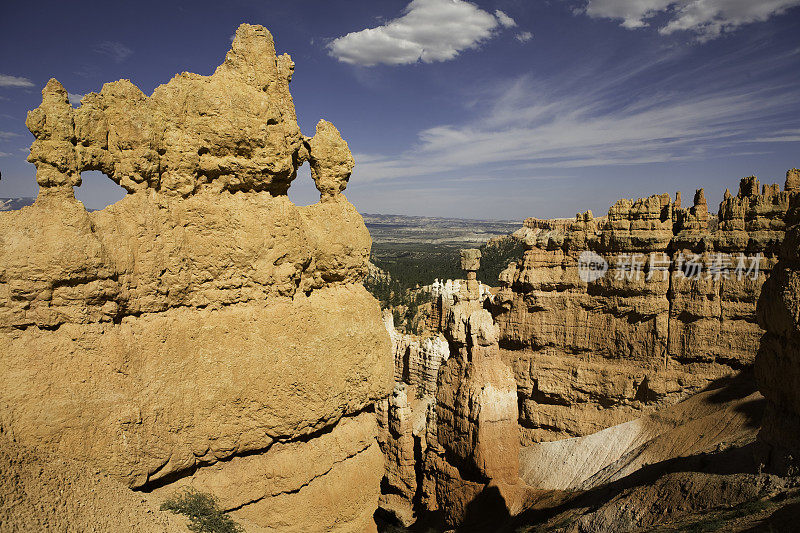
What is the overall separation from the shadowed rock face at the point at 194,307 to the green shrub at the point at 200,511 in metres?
0.20

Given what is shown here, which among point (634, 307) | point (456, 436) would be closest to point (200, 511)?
point (456, 436)

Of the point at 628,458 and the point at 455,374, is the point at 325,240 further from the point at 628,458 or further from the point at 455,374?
the point at 628,458

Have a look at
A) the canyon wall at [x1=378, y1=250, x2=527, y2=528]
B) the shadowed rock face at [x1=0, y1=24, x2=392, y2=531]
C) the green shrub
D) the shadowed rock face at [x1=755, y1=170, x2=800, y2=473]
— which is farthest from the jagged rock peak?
the canyon wall at [x1=378, y1=250, x2=527, y2=528]

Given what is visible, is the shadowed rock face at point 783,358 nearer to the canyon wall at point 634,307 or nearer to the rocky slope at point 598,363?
the rocky slope at point 598,363

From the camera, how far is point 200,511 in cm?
800

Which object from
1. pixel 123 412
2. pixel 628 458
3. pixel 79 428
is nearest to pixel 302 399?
pixel 123 412

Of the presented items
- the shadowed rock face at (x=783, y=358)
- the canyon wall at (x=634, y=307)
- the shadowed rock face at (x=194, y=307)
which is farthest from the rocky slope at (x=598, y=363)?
the shadowed rock face at (x=194, y=307)

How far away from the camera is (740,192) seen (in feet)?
81.6

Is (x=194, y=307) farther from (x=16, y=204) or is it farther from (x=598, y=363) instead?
(x=598, y=363)

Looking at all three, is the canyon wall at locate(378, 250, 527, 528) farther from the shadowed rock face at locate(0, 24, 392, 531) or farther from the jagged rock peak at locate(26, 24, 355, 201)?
the jagged rock peak at locate(26, 24, 355, 201)

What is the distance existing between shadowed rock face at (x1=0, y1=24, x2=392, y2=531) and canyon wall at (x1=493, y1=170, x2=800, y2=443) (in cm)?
1857

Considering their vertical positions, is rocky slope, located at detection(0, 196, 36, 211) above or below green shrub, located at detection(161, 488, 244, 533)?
above

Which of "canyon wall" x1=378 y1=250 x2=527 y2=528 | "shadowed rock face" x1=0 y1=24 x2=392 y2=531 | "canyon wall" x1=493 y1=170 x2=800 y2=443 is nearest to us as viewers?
"shadowed rock face" x1=0 y1=24 x2=392 y2=531

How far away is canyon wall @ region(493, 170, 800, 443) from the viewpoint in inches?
896
